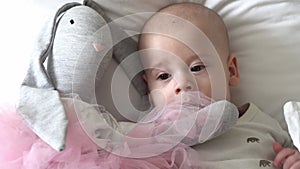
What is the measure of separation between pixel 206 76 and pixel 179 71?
5 cm

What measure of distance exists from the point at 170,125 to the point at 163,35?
0.20 meters

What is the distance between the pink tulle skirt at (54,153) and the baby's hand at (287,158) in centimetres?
17

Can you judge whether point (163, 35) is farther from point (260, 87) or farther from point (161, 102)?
point (260, 87)

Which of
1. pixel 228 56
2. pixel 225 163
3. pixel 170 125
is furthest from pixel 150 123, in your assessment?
pixel 228 56

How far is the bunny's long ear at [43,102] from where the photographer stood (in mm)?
914

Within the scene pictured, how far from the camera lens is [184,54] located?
3.70ft

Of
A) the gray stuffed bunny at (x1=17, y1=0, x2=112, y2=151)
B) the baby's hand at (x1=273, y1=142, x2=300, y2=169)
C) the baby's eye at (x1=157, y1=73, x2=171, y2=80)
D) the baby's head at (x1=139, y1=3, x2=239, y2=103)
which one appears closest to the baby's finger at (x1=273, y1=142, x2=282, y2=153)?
the baby's hand at (x1=273, y1=142, x2=300, y2=169)

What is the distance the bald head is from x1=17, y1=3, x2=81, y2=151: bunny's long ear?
0.63 feet

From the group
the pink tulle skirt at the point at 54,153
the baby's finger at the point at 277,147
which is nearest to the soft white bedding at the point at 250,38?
the baby's finger at the point at 277,147

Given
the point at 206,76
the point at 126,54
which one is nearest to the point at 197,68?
the point at 206,76

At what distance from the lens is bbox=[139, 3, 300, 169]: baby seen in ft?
3.52

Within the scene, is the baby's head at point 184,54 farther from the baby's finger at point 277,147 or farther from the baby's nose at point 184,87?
the baby's finger at point 277,147

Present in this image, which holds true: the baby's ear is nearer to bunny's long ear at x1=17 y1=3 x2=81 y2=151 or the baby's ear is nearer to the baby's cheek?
the baby's cheek

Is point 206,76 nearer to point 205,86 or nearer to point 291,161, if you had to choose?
point 205,86
